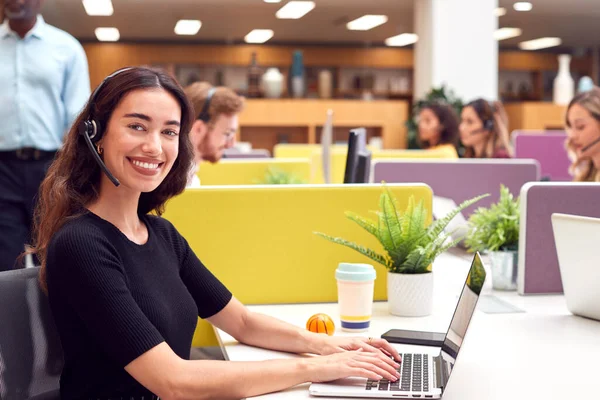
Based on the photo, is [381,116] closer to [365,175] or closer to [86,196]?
[365,175]

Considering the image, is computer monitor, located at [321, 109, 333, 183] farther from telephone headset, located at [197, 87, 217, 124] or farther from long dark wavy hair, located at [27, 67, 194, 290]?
long dark wavy hair, located at [27, 67, 194, 290]

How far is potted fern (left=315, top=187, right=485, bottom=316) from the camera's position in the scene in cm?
175

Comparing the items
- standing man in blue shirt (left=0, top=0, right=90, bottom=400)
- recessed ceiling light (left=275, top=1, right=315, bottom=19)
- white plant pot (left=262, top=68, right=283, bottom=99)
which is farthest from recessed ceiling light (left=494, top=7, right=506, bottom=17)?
standing man in blue shirt (left=0, top=0, right=90, bottom=400)

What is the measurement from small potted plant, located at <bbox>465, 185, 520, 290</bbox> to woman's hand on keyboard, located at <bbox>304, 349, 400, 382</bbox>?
0.79 m

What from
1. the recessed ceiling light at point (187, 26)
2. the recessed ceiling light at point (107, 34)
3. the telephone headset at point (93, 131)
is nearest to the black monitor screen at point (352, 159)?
the telephone headset at point (93, 131)

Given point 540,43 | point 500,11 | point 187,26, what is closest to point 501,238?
point 500,11

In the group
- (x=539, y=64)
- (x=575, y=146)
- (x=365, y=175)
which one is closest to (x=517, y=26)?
(x=539, y=64)

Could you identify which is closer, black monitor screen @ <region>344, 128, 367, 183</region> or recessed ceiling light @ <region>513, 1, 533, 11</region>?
black monitor screen @ <region>344, 128, 367, 183</region>

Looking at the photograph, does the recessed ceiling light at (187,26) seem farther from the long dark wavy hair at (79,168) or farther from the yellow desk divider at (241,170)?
the long dark wavy hair at (79,168)

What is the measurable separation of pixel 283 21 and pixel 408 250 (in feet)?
33.7

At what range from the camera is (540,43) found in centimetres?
1441

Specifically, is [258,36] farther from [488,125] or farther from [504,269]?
[504,269]

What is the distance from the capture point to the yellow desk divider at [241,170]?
12.6 ft

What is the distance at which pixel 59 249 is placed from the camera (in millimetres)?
1279
